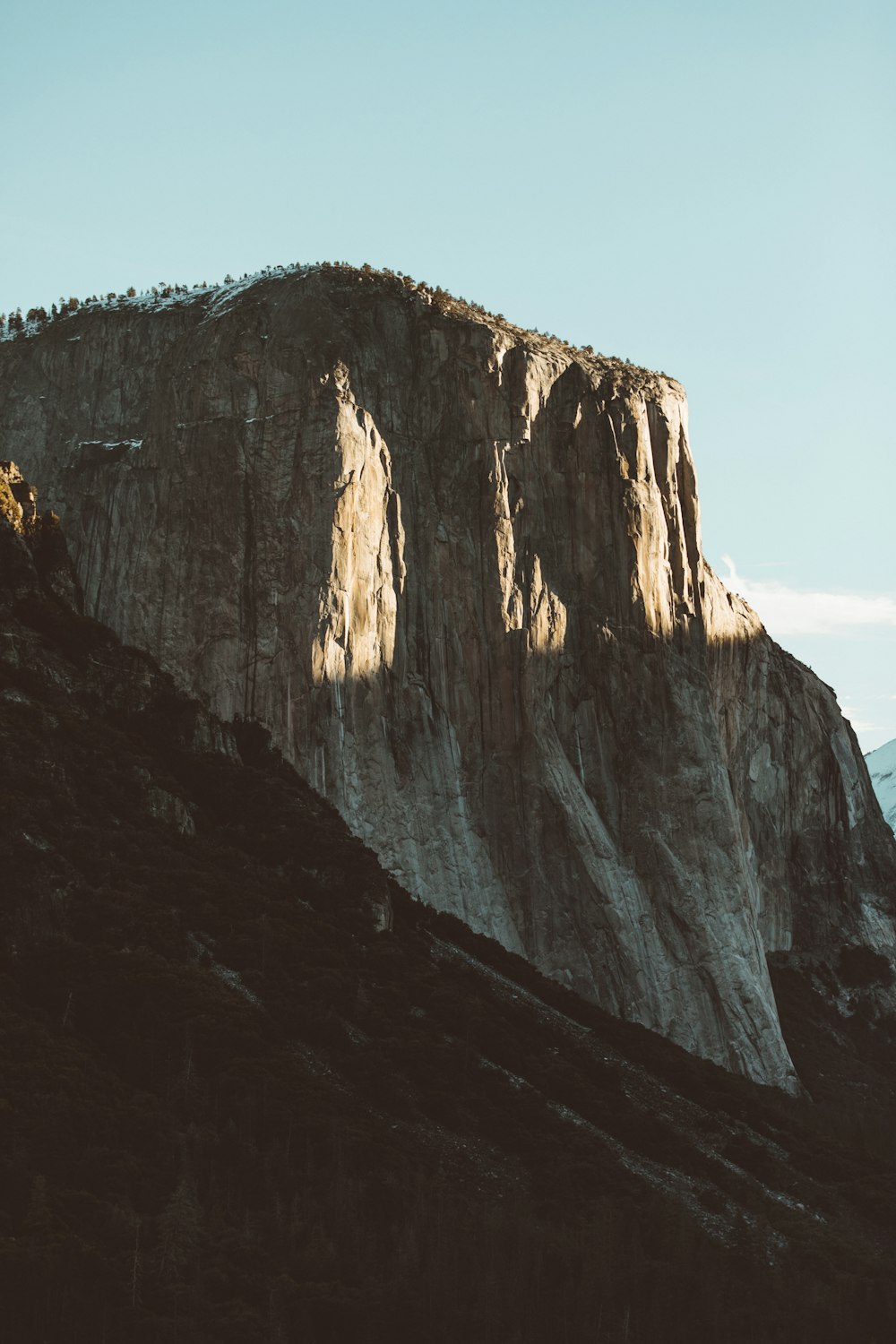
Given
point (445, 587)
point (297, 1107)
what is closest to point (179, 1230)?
point (297, 1107)

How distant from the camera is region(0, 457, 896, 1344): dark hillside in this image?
59.6 metres

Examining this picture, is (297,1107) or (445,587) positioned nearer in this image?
(297,1107)

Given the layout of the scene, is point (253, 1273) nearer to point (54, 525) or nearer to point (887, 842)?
point (54, 525)

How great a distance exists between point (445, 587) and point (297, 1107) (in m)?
34.3

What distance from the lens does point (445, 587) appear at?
9706 centimetres

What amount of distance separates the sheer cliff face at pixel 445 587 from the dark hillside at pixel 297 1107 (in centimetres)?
531

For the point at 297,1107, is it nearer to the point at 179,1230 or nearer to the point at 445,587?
the point at 179,1230

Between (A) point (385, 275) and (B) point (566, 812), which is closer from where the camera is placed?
(B) point (566, 812)

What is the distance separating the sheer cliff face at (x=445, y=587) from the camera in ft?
303

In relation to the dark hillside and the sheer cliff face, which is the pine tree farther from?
the sheer cliff face

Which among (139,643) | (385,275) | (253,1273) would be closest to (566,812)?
(139,643)

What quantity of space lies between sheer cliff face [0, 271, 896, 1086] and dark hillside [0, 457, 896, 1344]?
531cm

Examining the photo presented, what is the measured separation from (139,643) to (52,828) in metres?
20.5

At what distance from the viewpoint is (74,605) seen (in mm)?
86500
